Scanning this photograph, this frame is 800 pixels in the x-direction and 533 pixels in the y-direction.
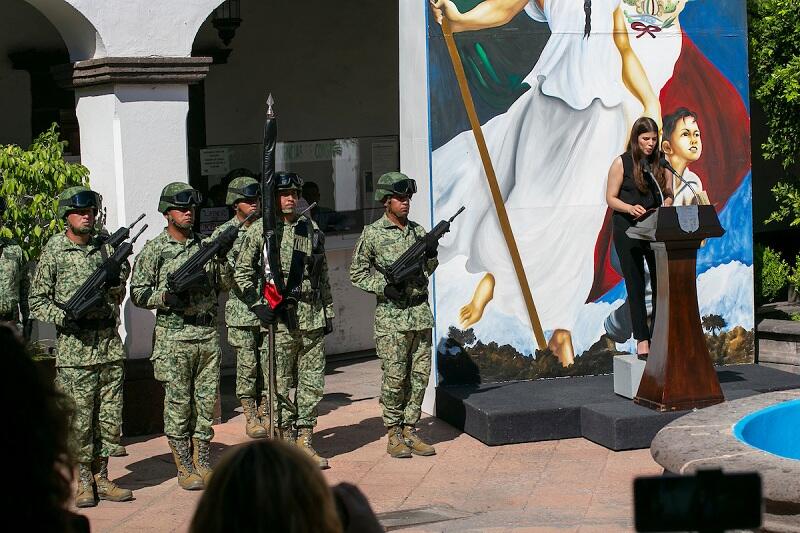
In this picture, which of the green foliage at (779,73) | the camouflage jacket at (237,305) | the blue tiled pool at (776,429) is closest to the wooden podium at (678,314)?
the blue tiled pool at (776,429)

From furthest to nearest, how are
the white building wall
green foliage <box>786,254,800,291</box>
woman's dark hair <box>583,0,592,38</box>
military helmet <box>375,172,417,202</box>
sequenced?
the white building wall
green foliage <box>786,254,800,291</box>
woman's dark hair <box>583,0,592,38</box>
military helmet <box>375,172,417,202</box>

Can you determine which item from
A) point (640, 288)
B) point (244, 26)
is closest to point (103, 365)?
point (640, 288)

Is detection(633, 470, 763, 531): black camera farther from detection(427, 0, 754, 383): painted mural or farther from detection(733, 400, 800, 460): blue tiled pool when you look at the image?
detection(427, 0, 754, 383): painted mural

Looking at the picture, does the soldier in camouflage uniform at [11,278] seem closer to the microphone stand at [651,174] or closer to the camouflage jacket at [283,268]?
the camouflage jacket at [283,268]

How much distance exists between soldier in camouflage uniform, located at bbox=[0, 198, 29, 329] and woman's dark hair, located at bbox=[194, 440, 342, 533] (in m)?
6.55

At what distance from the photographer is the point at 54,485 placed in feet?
8.89

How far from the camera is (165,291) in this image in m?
8.39

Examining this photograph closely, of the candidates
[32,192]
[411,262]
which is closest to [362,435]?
[411,262]

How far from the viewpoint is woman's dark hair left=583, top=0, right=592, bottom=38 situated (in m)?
10.6

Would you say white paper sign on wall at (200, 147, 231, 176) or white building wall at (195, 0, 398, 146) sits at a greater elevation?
white building wall at (195, 0, 398, 146)

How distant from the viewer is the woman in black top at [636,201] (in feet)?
31.6

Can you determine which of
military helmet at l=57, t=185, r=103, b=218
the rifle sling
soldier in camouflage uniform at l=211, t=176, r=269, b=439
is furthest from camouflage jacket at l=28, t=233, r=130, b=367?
soldier in camouflage uniform at l=211, t=176, r=269, b=439

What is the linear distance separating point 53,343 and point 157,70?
2710 millimetres

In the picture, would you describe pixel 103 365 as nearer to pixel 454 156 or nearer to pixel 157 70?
pixel 157 70
